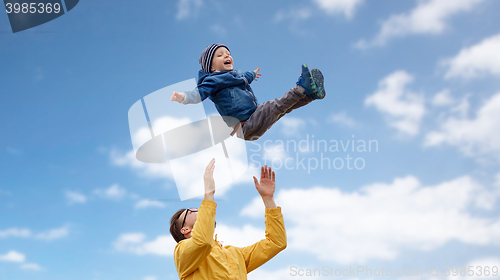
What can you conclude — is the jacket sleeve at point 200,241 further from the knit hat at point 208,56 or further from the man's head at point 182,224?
the knit hat at point 208,56

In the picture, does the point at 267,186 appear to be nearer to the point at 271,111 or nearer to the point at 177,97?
the point at 271,111

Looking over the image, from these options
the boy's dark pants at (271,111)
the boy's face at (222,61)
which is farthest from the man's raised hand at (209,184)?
the boy's face at (222,61)

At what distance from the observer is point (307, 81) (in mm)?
5375

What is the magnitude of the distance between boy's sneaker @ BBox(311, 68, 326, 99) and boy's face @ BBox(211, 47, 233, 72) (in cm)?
128

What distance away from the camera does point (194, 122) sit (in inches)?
231

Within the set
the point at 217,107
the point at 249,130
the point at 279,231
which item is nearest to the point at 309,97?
the point at 249,130

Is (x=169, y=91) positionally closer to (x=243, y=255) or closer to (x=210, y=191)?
(x=210, y=191)

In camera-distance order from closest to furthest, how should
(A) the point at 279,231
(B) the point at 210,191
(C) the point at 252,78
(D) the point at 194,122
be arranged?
(B) the point at 210,191 < (A) the point at 279,231 < (D) the point at 194,122 < (C) the point at 252,78

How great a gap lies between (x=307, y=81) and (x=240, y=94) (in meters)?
1.05

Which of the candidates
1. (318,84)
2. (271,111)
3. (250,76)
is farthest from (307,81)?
(250,76)

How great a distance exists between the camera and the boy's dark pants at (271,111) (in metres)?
5.54

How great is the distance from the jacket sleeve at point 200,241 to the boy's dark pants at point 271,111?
4.99ft

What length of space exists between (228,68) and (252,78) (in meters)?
0.51

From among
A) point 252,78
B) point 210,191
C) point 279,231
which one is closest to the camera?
point 210,191
